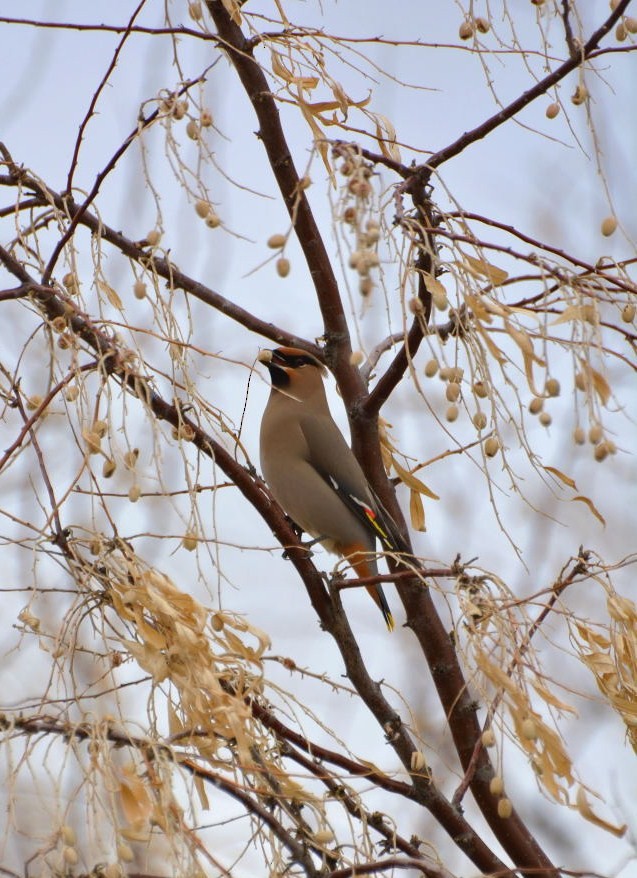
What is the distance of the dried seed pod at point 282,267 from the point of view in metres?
2.06

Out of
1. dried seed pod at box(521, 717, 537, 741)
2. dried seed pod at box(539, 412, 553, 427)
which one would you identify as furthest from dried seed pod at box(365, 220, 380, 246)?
dried seed pod at box(521, 717, 537, 741)

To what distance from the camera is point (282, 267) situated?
2.07m

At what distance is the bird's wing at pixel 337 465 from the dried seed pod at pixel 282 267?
2.64 metres

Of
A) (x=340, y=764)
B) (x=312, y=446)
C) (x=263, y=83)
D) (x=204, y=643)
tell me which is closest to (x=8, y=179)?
(x=263, y=83)

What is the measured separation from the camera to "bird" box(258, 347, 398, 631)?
197 inches

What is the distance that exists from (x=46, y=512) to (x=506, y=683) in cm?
89

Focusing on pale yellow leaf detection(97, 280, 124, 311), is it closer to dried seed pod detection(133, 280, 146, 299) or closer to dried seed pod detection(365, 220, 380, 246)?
dried seed pod detection(133, 280, 146, 299)

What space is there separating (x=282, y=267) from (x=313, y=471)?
3115 mm

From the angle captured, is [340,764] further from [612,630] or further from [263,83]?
[263,83]

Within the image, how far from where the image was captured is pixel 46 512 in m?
2.35

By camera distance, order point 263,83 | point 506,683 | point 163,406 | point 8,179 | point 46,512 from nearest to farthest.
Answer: point 506,683 → point 46,512 → point 163,406 → point 8,179 → point 263,83

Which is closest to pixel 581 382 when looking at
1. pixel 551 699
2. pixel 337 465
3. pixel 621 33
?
pixel 551 699

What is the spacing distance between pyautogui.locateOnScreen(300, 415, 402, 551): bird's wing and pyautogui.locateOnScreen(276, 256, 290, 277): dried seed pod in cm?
264

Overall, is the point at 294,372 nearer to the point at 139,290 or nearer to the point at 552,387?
the point at 139,290
